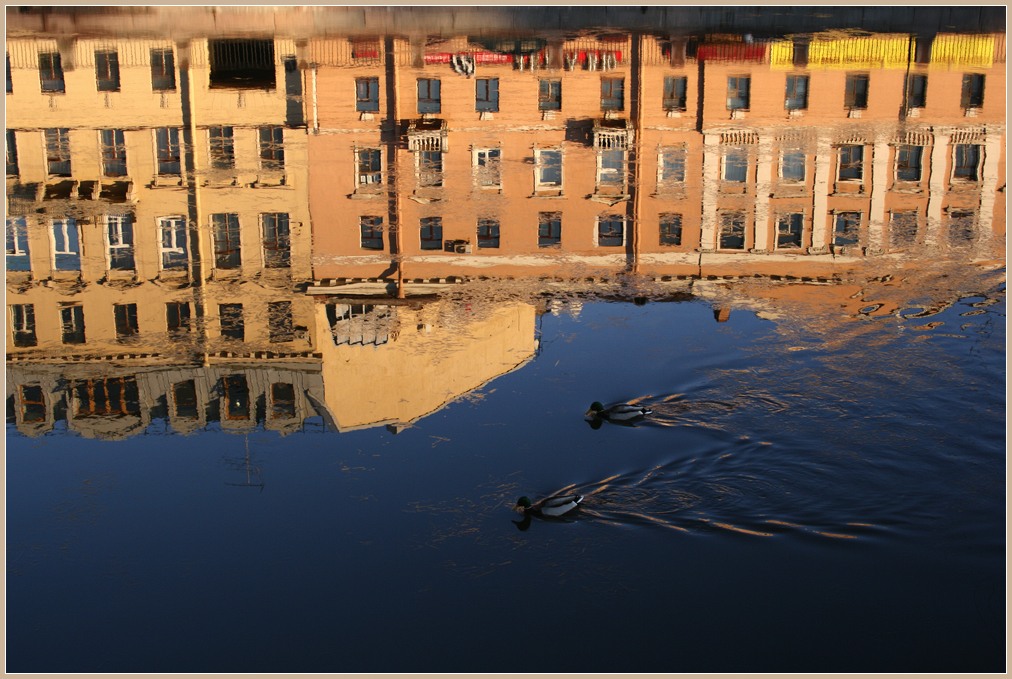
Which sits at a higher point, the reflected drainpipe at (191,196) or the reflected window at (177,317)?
the reflected drainpipe at (191,196)

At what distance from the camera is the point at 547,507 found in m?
10.8

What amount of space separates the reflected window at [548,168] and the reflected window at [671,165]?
2224 mm

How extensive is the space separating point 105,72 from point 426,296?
18531 mm

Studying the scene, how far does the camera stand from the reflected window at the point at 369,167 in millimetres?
24703

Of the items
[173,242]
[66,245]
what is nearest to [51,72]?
[66,245]

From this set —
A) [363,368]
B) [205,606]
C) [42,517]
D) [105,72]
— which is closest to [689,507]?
[205,606]

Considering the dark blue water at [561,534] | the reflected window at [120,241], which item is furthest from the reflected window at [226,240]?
the dark blue water at [561,534]

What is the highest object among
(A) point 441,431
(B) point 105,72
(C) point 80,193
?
(B) point 105,72

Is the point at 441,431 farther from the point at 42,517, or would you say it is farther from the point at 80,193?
the point at 80,193

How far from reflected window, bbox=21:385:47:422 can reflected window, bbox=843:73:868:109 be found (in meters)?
23.9

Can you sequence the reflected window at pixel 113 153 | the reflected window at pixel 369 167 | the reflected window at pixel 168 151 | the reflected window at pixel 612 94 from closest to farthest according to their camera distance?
the reflected window at pixel 369 167
the reflected window at pixel 168 151
the reflected window at pixel 113 153
the reflected window at pixel 612 94

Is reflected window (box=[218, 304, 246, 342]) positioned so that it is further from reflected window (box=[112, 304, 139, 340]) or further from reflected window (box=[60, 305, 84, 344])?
reflected window (box=[60, 305, 84, 344])

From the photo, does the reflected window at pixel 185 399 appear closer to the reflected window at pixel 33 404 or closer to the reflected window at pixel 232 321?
the reflected window at pixel 33 404

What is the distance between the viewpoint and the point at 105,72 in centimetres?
3198
